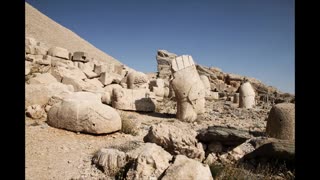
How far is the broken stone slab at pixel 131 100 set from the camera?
28.7ft

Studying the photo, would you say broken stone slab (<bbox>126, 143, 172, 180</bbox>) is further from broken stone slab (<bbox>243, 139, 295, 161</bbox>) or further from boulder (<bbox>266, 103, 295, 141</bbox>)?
boulder (<bbox>266, 103, 295, 141</bbox>)

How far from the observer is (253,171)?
4113mm

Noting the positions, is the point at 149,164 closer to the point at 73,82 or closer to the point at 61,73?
the point at 73,82

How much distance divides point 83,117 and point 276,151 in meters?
3.59

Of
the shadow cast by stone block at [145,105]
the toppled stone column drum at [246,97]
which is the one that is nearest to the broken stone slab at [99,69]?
the shadow cast by stone block at [145,105]

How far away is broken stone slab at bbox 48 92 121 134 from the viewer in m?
5.39

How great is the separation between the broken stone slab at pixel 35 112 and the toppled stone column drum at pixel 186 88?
3.73 metres

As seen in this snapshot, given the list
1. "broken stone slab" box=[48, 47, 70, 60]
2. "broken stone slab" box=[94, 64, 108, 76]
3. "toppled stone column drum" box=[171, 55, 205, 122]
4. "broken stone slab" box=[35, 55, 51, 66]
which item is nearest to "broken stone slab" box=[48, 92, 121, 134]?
"toppled stone column drum" box=[171, 55, 205, 122]
